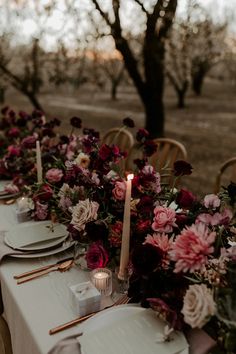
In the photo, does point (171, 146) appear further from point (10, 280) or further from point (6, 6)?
point (6, 6)

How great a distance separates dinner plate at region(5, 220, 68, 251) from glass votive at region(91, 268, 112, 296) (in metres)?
0.29

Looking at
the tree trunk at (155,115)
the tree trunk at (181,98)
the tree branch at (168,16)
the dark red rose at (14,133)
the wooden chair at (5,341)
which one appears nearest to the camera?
the wooden chair at (5,341)

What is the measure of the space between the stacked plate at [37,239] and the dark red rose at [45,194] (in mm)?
100

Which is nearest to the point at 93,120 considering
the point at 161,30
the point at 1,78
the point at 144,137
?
the point at 1,78

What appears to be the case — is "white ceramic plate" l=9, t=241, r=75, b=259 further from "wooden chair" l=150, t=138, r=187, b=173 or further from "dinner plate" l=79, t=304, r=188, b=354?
"wooden chair" l=150, t=138, r=187, b=173

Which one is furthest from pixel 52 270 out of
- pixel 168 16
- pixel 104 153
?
pixel 168 16

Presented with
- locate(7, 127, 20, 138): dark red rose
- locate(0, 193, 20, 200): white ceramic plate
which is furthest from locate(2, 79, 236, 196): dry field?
locate(0, 193, 20, 200): white ceramic plate

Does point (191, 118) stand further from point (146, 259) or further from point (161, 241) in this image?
point (146, 259)

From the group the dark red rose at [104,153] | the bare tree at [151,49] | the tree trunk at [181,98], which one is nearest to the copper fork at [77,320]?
the dark red rose at [104,153]

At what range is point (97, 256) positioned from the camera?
1098 millimetres

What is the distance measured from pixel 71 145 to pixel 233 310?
1267mm

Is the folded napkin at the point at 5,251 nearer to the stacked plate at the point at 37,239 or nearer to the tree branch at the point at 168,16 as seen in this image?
the stacked plate at the point at 37,239

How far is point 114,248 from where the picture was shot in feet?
3.66

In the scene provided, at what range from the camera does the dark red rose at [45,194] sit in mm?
1400
